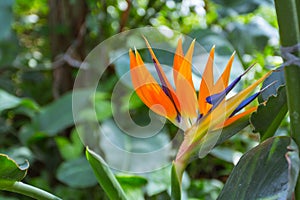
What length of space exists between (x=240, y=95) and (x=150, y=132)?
0.16 m

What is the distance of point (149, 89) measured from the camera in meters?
0.38

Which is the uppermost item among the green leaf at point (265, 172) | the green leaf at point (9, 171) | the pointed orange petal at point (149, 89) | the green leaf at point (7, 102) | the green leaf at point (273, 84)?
the pointed orange petal at point (149, 89)

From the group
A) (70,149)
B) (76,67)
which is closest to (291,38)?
(70,149)

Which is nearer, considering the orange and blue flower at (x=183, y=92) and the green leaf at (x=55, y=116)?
the orange and blue flower at (x=183, y=92)

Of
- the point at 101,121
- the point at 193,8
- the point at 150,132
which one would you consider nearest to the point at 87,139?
the point at 101,121

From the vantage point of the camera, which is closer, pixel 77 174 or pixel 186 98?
pixel 186 98

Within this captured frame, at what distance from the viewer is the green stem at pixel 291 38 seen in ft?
0.98

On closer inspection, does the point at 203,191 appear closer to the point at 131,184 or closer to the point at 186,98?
the point at 131,184

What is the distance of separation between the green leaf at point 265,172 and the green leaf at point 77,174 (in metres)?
0.56

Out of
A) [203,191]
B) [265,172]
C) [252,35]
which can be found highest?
[265,172]

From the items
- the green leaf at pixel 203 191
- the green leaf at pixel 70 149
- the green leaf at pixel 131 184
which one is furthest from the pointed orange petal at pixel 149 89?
the green leaf at pixel 70 149

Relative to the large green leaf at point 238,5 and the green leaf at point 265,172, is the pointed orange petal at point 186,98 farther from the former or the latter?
the large green leaf at point 238,5

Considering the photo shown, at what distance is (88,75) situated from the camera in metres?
1.16

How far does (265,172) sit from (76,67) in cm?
96
